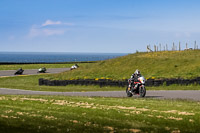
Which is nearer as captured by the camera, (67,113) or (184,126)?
(184,126)

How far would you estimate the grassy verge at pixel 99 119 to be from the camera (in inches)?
436

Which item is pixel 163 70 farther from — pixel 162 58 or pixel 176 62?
pixel 162 58

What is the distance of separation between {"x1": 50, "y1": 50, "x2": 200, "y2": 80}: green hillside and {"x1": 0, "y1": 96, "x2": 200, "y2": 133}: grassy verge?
69.8 feet

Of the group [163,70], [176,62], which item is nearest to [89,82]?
[163,70]

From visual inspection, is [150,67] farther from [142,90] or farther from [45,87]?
[142,90]

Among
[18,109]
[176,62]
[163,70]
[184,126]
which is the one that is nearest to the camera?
[184,126]

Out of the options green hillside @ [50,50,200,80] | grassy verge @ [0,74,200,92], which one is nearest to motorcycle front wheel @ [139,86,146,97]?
Answer: grassy verge @ [0,74,200,92]

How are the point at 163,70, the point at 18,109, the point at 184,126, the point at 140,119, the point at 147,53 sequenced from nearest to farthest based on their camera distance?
the point at 184,126 < the point at 140,119 < the point at 18,109 < the point at 163,70 < the point at 147,53

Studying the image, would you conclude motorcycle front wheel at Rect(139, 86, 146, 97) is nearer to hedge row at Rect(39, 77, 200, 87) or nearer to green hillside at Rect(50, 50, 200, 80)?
→ hedge row at Rect(39, 77, 200, 87)

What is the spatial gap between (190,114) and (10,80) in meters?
32.3

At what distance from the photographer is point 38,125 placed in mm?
11297

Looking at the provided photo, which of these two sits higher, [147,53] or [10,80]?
[147,53]

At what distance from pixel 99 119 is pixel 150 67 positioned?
3001 centimetres

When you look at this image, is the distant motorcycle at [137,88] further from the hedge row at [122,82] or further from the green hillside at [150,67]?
the green hillside at [150,67]
